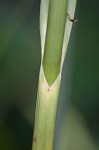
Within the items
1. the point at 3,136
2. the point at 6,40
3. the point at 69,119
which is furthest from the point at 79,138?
the point at 6,40

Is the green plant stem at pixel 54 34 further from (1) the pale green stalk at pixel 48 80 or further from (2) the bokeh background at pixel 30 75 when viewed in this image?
(2) the bokeh background at pixel 30 75

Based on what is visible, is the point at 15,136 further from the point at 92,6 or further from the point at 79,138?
the point at 92,6

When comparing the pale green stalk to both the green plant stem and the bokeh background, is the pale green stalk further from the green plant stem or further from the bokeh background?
the bokeh background

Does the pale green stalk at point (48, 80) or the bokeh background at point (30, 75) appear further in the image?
the bokeh background at point (30, 75)

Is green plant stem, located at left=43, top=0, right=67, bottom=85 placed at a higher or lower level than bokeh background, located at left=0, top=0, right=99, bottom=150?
higher

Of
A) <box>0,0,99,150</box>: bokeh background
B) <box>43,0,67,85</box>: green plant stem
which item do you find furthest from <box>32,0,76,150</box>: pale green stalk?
<box>0,0,99,150</box>: bokeh background

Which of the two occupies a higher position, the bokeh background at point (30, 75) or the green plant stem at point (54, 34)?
the green plant stem at point (54, 34)

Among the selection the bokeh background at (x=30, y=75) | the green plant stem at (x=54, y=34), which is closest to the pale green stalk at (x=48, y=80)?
the green plant stem at (x=54, y=34)

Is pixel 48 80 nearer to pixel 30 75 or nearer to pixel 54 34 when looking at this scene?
pixel 54 34
